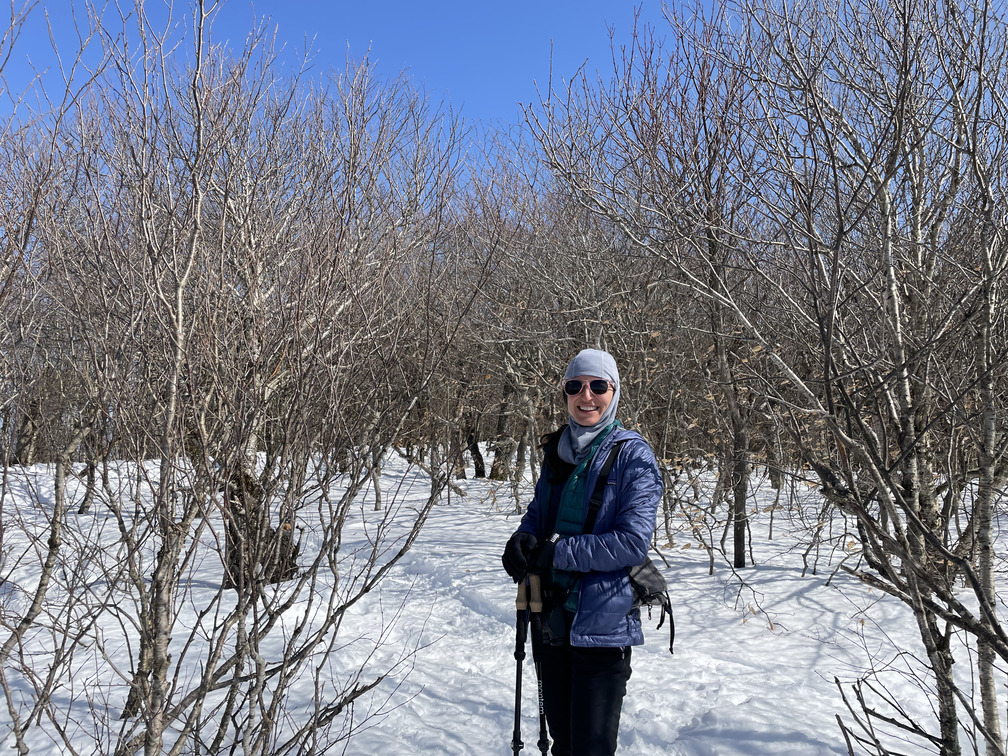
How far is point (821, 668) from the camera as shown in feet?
15.1

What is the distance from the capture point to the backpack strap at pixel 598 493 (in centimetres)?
231

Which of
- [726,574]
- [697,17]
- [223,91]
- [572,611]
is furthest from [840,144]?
[726,574]

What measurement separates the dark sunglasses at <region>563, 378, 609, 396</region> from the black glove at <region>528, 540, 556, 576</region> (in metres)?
0.54

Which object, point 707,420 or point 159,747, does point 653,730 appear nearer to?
point 159,747

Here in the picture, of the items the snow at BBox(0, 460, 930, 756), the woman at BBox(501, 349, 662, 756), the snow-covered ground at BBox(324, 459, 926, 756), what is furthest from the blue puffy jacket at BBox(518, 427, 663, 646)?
the snow-covered ground at BBox(324, 459, 926, 756)

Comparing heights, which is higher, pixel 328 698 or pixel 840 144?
pixel 840 144

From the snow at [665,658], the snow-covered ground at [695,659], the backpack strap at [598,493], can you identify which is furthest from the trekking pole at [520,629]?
the snow-covered ground at [695,659]

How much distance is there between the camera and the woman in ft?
7.13

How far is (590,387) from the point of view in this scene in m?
2.44

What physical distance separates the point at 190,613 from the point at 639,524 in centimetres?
524

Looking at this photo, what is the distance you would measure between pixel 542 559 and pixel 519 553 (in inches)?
3.1

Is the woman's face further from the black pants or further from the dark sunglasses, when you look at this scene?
the black pants

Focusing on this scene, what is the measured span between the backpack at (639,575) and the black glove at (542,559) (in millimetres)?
146

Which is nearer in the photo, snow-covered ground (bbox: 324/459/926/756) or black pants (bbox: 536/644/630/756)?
black pants (bbox: 536/644/630/756)
